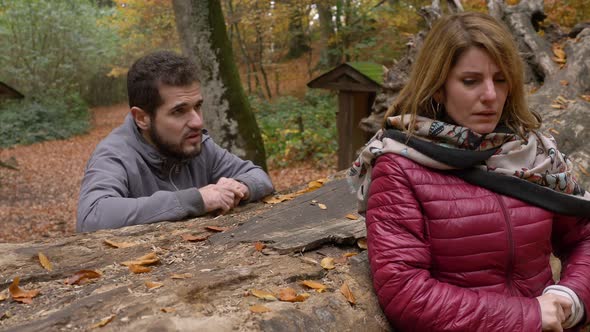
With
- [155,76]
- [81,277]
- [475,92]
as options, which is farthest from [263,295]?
[155,76]

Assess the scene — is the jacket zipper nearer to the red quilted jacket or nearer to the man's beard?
the red quilted jacket

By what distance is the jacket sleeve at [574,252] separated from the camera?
6.61 feet

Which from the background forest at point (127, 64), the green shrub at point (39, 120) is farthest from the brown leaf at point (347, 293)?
the green shrub at point (39, 120)

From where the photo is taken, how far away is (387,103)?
5.67m

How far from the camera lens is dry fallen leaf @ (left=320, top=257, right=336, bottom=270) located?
2.19 meters

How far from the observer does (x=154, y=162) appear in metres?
3.13

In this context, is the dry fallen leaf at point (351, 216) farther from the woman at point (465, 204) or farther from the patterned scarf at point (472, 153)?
the woman at point (465, 204)

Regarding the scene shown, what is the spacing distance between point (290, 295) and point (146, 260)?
692mm

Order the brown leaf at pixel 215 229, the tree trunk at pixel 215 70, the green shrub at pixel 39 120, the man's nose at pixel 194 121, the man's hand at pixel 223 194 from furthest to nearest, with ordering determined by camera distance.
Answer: the green shrub at pixel 39 120, the tree trunk at pixel 215 70, the man's nose at pixel 194 121, the man's hand at pixel 223 194, the brown leaf at pixel 215 229

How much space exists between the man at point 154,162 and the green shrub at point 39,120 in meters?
19.7

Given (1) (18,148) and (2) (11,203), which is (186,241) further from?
(1) (18,148)

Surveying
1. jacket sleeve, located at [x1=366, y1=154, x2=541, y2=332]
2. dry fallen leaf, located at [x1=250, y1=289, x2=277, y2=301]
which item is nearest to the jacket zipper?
jacket sleeve, located at [x1=366, y1=154, x2=541, y2=332]

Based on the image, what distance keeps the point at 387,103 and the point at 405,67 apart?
1.85 feet

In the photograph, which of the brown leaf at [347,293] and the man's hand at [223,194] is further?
the man's hand at [223,194]
